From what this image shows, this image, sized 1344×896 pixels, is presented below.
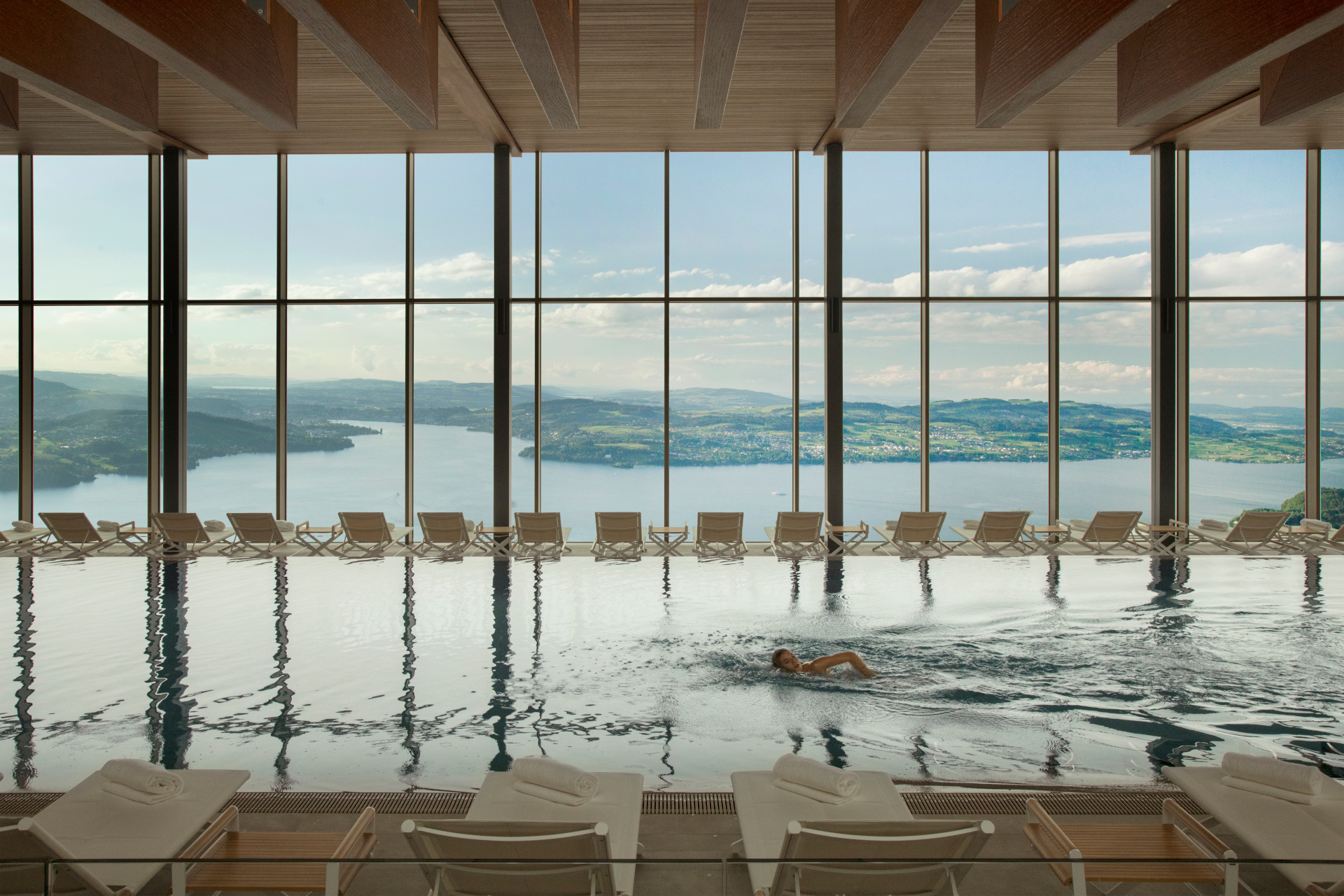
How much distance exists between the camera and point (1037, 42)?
5449 mm

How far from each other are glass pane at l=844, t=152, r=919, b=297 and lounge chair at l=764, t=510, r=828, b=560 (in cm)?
370

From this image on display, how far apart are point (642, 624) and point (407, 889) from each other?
4189mm

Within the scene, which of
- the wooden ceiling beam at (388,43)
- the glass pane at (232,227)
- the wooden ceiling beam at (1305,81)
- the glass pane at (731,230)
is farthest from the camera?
the glass pane at (731,230)

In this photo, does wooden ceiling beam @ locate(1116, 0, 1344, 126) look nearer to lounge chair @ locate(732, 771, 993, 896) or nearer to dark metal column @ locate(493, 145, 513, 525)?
lounge chair @ locate(732, 771, 993, 896)

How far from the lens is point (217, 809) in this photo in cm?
279

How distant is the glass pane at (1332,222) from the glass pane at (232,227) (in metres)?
15.5

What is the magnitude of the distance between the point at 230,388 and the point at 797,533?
9698 mm

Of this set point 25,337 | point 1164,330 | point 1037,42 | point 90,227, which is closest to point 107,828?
point 1037,42

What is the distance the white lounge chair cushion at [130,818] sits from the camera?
8.42ft

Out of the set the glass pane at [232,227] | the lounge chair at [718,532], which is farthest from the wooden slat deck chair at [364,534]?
the lounge chair at [718,532]

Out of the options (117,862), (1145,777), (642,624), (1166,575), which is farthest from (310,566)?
(1166,575)

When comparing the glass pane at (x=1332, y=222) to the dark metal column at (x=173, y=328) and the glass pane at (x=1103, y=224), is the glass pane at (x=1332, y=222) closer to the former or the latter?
the glass pane at (x=1103, y=224)

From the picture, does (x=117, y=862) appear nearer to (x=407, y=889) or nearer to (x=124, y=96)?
(x=407, y=889)

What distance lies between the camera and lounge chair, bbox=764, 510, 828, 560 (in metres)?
9.16
